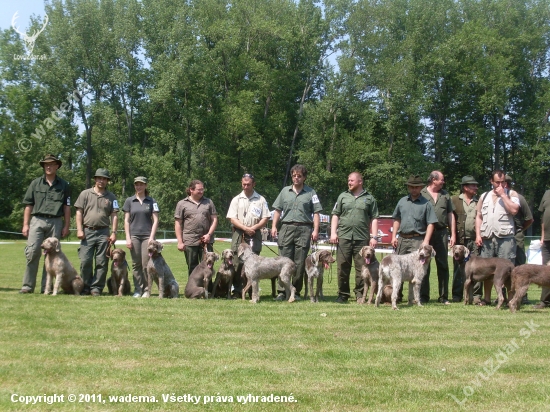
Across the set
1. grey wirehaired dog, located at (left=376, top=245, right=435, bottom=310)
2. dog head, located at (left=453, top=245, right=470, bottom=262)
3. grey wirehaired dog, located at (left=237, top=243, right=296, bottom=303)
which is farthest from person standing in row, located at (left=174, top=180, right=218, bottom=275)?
dog head, located at (left=453, top=245, right=470, bottom=262)

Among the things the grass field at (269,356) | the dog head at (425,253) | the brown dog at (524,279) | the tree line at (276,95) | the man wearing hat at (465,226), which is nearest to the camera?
the grass field at (269,356)

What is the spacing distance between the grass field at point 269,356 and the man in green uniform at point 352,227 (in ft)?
3.37

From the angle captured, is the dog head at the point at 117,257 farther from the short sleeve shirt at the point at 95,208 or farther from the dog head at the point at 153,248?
the dog head at the point at 153,248

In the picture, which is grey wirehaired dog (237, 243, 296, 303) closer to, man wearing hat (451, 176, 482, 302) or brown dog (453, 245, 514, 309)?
brown dog (453, 245, 514, 309)

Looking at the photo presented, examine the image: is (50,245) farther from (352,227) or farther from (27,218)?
(352,227)

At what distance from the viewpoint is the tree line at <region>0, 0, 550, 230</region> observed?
37469 millimetres

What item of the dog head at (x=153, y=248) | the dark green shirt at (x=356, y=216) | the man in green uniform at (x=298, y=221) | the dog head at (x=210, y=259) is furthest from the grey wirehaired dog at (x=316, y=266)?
the dog head at (x=153, y=248)

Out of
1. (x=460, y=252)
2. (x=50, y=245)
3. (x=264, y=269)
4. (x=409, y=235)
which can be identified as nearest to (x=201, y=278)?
(x=264, y=269)

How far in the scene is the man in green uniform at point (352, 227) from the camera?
948 centimetres

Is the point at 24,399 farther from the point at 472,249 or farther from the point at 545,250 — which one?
the point at 545,250

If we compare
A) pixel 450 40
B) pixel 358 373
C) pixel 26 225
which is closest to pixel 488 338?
pixel 358 373

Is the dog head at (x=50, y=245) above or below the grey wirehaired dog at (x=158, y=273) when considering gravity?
above

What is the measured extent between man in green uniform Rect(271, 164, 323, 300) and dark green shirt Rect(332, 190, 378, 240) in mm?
417

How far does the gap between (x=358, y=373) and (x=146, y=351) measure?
210 centimetres
